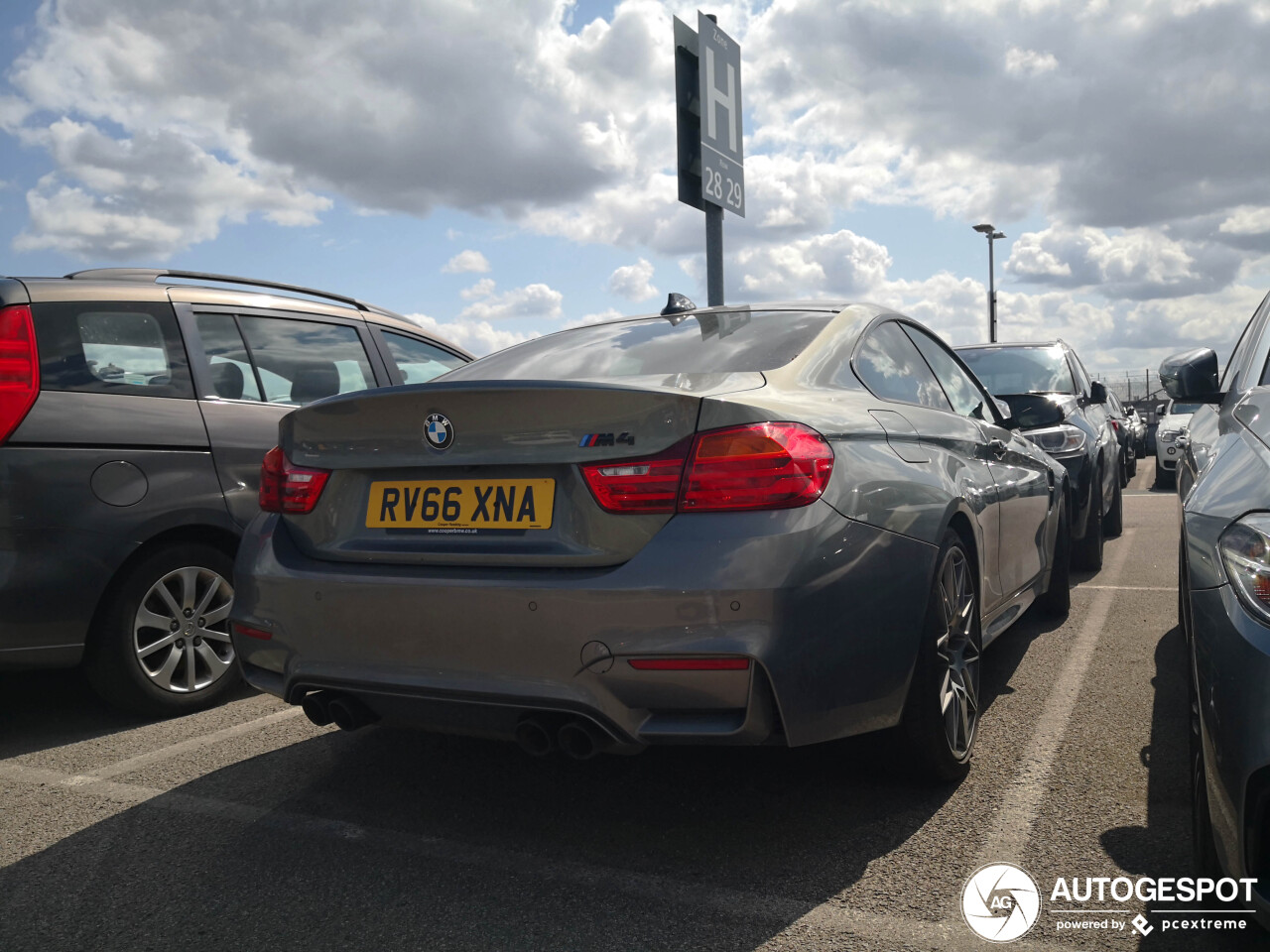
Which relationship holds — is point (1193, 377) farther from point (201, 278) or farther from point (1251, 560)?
point (201, 278)

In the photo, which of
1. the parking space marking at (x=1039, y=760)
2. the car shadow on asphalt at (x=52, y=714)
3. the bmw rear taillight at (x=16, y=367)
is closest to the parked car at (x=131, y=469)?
the bmw rear taillight at (x=16, y=367)

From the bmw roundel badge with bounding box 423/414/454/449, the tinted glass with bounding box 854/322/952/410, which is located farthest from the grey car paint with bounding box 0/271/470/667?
the tinted glass with bounding box 854/322/952/410

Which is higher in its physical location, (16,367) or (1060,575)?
(16,367)

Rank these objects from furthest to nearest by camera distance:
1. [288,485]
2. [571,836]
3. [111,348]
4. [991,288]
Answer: [991,288] → [111,348] → [288,485] → [571,836]

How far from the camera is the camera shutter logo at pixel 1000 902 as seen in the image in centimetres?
228

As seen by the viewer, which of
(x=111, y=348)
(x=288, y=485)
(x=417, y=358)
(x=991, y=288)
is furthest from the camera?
(x=991, y=288)

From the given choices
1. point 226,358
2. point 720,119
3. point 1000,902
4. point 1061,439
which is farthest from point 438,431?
point 720,119

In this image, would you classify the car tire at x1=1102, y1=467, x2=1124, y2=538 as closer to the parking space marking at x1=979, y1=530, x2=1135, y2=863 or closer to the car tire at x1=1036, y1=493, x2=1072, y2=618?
the car tire at x1=1036, y1=493, x2=1072, y2=618

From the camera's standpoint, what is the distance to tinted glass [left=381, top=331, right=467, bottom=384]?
5.57 m

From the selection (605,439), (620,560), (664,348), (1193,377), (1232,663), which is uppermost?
(664,348)

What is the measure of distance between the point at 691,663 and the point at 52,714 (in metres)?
3.14

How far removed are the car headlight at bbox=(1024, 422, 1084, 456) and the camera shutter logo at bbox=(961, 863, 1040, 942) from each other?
4.42 meters

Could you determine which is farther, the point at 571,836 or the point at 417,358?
the point at 417,358

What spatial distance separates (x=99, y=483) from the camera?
3900 millimetres
